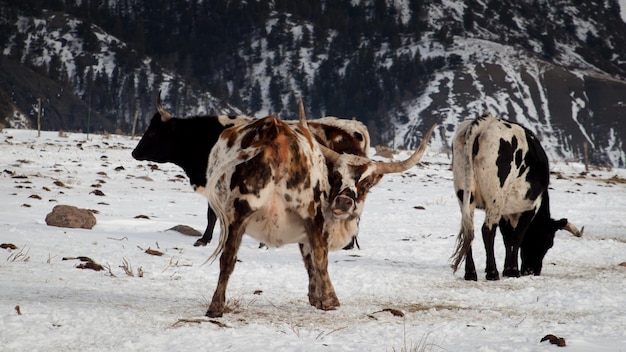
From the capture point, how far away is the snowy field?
466 cm

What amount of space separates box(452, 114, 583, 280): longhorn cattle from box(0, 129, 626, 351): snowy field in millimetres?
417

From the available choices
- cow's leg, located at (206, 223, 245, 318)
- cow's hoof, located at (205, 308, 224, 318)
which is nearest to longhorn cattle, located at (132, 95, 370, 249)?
cow's leg, located at (206, 223, 245, 318)

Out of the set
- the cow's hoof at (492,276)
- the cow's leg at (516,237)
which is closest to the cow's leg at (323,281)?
the cow's hoof at (492,276)

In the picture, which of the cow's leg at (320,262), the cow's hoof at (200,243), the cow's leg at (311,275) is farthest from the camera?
the cow's hoof at (200,243)

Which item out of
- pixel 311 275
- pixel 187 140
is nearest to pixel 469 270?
pixel 311 275

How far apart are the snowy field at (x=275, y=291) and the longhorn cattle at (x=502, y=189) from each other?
42 cm

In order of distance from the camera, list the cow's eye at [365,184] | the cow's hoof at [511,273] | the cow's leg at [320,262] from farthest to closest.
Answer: the cow's hoof at [511,273]
the cow's eye at [365,184]
the cow's leg at [320,262]

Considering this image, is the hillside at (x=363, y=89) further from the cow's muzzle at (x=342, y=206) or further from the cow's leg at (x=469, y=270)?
the cow's muzzle at (x=342, y=206)

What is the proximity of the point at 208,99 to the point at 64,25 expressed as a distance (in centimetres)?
4499

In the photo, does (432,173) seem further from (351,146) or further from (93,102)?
(93,102)

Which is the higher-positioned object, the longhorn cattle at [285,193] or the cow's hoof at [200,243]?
the longhorn cattle at [285,193]

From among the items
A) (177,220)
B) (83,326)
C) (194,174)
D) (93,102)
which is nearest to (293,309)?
(83,326)

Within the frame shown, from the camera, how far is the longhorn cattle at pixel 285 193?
215 inches

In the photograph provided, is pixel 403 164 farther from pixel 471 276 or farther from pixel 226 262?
pixel 471 276
